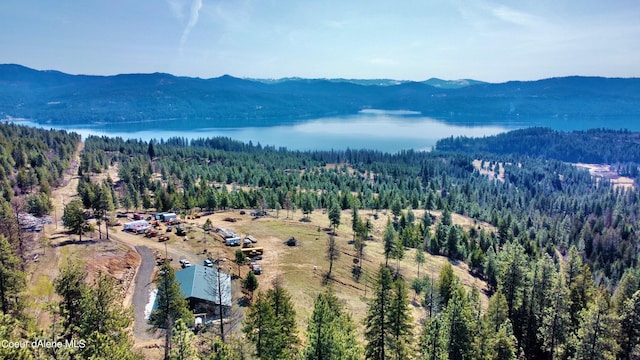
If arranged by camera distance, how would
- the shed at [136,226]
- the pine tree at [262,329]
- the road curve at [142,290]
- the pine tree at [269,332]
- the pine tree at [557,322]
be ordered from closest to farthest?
the pine tree at [262,329] → the pine tree at [269,332] → the road curve at [142,290] → the pine tree at [557,322] → the shed at [136,226]

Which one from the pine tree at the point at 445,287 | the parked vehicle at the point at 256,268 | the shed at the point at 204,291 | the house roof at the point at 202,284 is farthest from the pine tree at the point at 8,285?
the pine tree at the point at 445,287

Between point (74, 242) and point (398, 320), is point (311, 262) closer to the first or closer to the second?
point (398, 320)

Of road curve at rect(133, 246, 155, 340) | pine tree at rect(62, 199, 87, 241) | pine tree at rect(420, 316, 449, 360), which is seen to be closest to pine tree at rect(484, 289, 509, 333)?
pine tree at rect(420, 316, 449, 360)

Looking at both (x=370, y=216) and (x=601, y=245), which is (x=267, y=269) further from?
(x=601, y=245)

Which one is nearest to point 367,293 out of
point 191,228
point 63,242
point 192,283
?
point 192,283

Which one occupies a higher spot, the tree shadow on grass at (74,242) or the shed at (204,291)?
the tree shadow on grass at (74,242)

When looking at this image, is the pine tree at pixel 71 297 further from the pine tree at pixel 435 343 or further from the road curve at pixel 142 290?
the pine tree at pixel 435 343

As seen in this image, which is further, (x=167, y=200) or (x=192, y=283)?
(x=167, y=200)

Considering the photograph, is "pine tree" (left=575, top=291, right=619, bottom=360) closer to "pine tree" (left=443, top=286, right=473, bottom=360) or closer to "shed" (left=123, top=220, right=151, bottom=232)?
"pine tree" (left=443, top=286, right=473, bottom=360)
